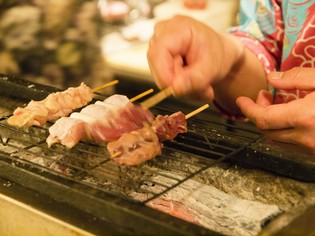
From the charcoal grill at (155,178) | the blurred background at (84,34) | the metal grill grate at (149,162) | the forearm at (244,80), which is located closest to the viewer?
the charcoal grill at (155,178)

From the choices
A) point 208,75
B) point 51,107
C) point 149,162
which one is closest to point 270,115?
point 208,75

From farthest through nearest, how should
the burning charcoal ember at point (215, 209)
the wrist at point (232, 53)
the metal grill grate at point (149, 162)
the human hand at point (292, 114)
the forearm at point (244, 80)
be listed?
the forearm at point (244, 80) → the wrist at point (232, 53) → the metal grill grate at point (149, 162) → the human hand at point (292, 114) → the burning charcoal ember at point (215, 209)

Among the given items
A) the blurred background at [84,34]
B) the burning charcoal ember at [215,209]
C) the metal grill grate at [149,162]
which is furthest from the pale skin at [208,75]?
the blurred background at [84,34]

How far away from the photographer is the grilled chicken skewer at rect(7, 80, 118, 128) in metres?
2.10

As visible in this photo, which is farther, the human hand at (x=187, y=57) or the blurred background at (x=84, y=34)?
the blurred background at (x=84, y=34)

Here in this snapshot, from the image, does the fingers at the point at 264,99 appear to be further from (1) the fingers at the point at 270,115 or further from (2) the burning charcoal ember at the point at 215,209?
(2) the burning charcoal ember at the point at 215,209

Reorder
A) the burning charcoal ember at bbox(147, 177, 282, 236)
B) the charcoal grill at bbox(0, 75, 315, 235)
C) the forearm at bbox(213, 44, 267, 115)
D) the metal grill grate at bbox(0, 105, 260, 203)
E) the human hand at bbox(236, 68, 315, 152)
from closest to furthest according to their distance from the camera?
the charcoal grill at bbox(0, 75, 315, 235)
the burning charcoal ember at bbox(147, 177, 282, 236)
the human hand at bbox(236, 68, 315, 152)
the metal grill grate at bbox(0, 105, 260, 203)
the forearm at bbox(213, 44, 267, 115)

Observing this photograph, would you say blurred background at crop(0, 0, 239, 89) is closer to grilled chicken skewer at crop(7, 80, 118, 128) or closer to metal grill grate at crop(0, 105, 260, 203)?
grilled chicken skewer at crop(7, 80, 118, 128)

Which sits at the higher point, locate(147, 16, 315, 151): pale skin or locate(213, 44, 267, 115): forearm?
locate(147, 16, 315, 151): pale skin

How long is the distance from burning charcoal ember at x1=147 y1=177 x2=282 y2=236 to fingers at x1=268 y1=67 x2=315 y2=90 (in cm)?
43

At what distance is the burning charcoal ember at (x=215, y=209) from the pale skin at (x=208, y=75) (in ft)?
0.97

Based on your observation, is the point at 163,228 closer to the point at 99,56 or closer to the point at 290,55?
the point at 290,55

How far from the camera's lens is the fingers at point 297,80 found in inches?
71.6

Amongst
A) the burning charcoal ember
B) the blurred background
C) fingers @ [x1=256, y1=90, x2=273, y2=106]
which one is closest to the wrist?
fingers @ [x1=256, y1=90, x2=273, y2=106]
